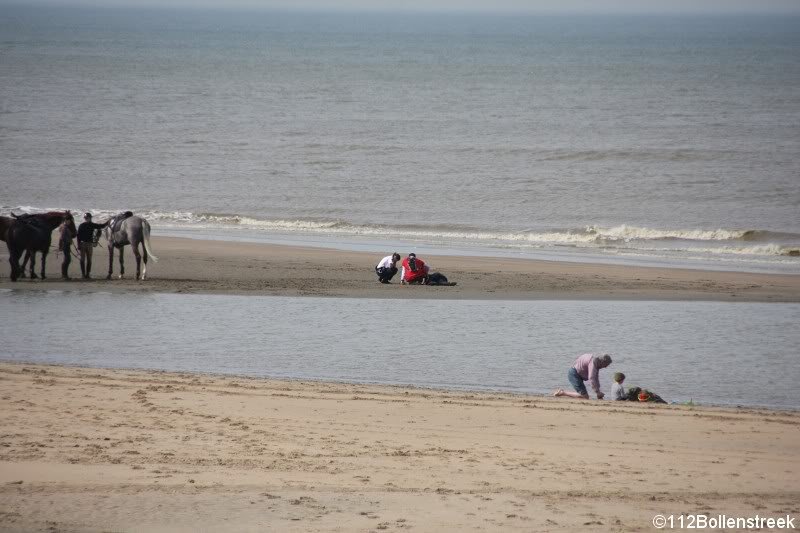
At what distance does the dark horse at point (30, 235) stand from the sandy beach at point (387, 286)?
1.46 feet

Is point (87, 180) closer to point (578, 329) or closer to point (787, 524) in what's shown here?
point (578, 329)

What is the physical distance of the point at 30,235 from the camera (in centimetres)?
1906

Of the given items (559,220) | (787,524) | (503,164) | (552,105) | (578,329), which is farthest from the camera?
(552,105)

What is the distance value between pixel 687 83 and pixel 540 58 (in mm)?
43372

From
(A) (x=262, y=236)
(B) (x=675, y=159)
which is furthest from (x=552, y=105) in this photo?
(A) (x=262, y=236)

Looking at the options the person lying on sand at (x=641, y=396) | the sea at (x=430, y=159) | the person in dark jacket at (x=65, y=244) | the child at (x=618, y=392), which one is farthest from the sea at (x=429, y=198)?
the person in dark jacket at (x=65, y=244)

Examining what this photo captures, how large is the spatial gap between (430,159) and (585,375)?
103ft

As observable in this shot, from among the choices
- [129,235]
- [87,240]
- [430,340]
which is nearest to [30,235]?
[87,240]

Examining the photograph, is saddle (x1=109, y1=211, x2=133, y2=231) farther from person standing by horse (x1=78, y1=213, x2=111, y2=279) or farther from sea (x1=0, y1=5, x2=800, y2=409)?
sea (x1=0, y1=5, x2=800, y2=409)

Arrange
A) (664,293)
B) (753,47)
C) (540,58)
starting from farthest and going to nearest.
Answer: (753,47), (540,58), (664,293)

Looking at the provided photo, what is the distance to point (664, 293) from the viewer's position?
19.9 metres

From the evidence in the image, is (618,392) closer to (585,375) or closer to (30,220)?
(585,375)

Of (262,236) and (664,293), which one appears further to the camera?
(262,236)

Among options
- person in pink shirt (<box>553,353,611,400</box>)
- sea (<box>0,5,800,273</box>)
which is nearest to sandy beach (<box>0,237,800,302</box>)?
sea (<box>0,5,800,273</box>)
